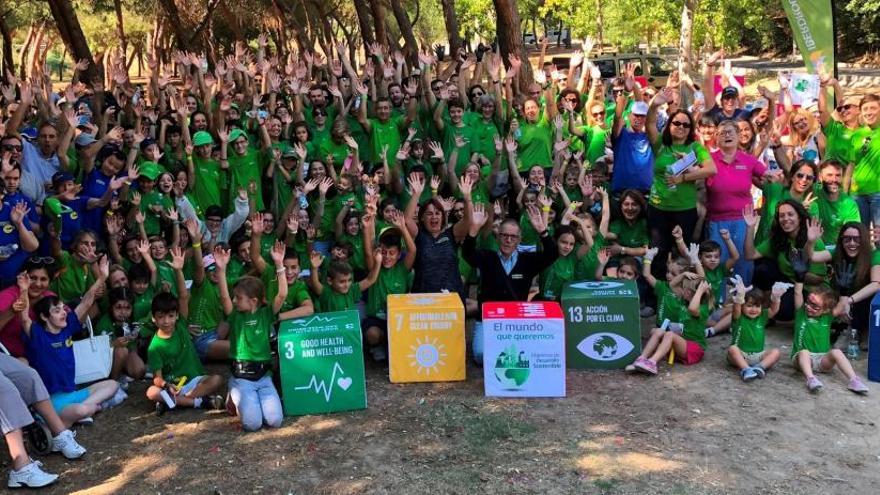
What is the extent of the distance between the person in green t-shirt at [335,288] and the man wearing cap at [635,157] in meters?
3.43

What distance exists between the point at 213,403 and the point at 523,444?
2.35 metres

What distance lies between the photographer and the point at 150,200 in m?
7.97

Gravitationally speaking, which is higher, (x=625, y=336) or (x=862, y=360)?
(x=625, y=336)

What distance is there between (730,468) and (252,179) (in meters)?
5.78

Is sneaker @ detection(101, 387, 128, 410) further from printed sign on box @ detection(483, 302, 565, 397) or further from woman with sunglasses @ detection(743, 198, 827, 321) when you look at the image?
woman with sunglasses @ detection(743, 198, 827, 321)

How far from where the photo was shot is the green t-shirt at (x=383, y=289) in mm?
7238

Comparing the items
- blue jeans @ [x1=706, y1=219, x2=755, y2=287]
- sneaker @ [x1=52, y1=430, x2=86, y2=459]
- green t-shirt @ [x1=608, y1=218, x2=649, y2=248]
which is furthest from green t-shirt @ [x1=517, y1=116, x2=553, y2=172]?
sneaker @ [x1=52, y1=430, x2=86, y2=459]

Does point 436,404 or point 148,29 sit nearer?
point 436,404

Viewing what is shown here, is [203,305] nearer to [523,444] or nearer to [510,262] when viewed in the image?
[510,262]

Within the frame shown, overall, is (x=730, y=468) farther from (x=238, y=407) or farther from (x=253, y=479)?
(x=238, y=407)

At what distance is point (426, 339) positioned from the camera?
21.2ft

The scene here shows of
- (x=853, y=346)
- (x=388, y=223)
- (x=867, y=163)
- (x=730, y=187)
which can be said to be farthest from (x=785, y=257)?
(x=388, y=223)

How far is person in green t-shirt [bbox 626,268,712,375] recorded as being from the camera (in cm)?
665

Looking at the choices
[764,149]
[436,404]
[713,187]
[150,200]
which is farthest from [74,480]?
[764,149]
